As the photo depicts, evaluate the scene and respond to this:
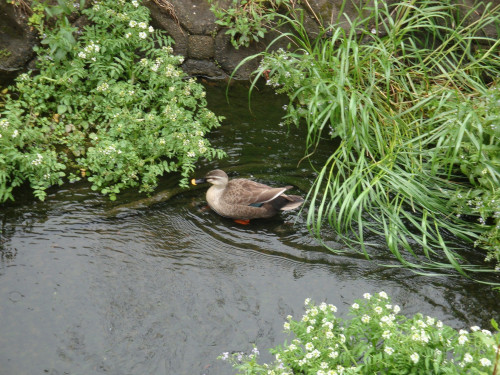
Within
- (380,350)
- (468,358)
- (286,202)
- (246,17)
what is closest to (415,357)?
(468,358)

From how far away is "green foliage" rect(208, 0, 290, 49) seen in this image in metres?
6.64

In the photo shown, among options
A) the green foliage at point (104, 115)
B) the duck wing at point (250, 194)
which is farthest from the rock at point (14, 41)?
the duck wing at point (250, 194)

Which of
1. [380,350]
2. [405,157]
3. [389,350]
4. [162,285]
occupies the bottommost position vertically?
[162,285]

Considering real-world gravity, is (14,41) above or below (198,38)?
below

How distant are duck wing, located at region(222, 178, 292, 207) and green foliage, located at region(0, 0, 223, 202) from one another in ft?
1.63

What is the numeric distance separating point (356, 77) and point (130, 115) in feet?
7.60

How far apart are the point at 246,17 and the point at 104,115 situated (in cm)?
227

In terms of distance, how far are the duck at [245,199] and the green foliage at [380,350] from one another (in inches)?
69.6

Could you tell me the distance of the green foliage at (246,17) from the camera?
21.8 ft

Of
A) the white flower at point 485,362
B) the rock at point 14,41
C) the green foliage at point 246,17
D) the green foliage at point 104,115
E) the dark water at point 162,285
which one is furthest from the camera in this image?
the green foliage at point 246,17

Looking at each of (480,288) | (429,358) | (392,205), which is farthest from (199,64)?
(429,358)

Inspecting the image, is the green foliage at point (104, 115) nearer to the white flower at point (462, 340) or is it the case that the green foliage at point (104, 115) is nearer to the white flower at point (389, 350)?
the white flower at point (389, 350)

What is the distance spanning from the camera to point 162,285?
437 cm

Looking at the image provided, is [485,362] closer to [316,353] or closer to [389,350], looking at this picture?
[389,350]
